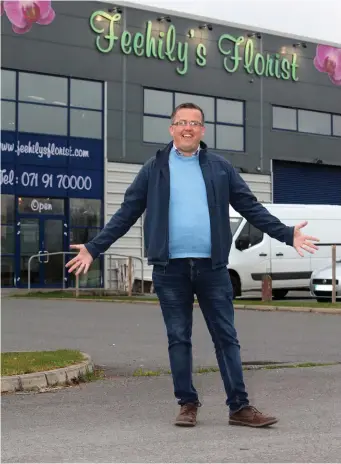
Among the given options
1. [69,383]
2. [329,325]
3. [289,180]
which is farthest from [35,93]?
[69,383]

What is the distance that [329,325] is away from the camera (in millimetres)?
14844

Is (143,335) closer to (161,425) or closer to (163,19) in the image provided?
(161,425)

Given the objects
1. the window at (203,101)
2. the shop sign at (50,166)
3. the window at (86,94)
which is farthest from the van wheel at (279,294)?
the window at (203,101)

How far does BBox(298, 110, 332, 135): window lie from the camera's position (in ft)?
119

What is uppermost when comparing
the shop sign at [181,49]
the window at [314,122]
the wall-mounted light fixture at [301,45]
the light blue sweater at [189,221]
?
the wall-mounted light fixture at [301,45]

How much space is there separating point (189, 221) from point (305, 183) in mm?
31062

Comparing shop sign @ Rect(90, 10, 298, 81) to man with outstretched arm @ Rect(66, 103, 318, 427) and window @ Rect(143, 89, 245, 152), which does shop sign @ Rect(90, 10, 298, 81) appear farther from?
man with outstretched arm @ Rect(66, 103, 318, 427)

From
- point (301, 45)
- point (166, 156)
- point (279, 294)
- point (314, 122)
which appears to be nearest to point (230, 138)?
point (314, 122)

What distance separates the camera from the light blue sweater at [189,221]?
580cm

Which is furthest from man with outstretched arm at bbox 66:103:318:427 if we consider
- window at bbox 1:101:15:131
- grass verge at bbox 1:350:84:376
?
window at bbox 1:101:15:131

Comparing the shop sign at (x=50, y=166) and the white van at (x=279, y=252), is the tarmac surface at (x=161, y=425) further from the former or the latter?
the shop sign at (x=50, y=166)

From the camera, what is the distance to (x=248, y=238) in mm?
23203

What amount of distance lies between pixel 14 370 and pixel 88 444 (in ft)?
9.63

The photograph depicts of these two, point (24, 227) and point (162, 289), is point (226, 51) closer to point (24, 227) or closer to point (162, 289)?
point (24, 227)
